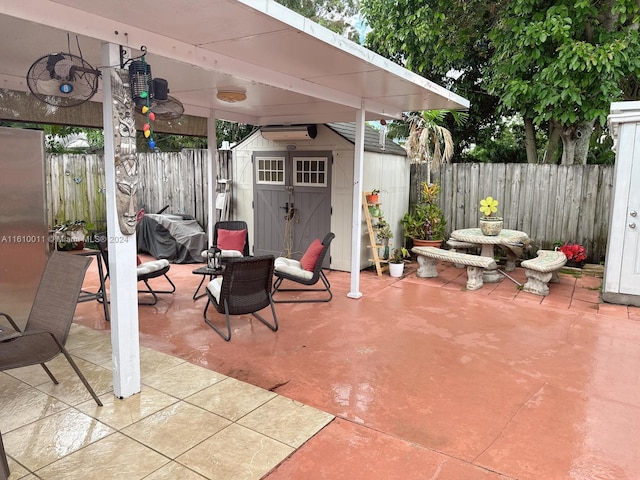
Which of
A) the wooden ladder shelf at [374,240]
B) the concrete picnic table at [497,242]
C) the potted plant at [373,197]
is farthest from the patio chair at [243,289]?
the concrete picnic table at [497,242]

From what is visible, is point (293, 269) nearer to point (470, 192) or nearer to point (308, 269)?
point (308, 269)

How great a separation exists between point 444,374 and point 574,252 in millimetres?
4385

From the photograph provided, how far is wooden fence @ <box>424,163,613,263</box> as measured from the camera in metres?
7.04

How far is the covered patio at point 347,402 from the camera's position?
8.26ft

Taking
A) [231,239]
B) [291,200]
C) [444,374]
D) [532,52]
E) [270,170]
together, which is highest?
[532,52]

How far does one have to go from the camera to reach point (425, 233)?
776 centimetres

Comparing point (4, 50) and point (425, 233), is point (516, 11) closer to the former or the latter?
point (425, 233)

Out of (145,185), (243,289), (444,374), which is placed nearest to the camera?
(444,374)

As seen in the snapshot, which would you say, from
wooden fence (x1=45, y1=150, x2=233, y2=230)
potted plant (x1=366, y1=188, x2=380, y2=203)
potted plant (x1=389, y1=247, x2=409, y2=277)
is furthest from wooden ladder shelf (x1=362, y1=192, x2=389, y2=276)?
wooden fence (x1=45, y1=150, x2=233, y2=230)

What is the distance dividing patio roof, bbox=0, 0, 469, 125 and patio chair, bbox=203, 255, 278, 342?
165 cm

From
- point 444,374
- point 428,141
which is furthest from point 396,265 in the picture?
point 444,374

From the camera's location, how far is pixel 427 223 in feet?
25.4

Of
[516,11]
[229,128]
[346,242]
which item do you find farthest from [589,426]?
[229,128]

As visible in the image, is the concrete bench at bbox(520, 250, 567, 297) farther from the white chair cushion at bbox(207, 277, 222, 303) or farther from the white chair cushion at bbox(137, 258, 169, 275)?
the white chair cushion at bbox(137, 258, 169, 275)
